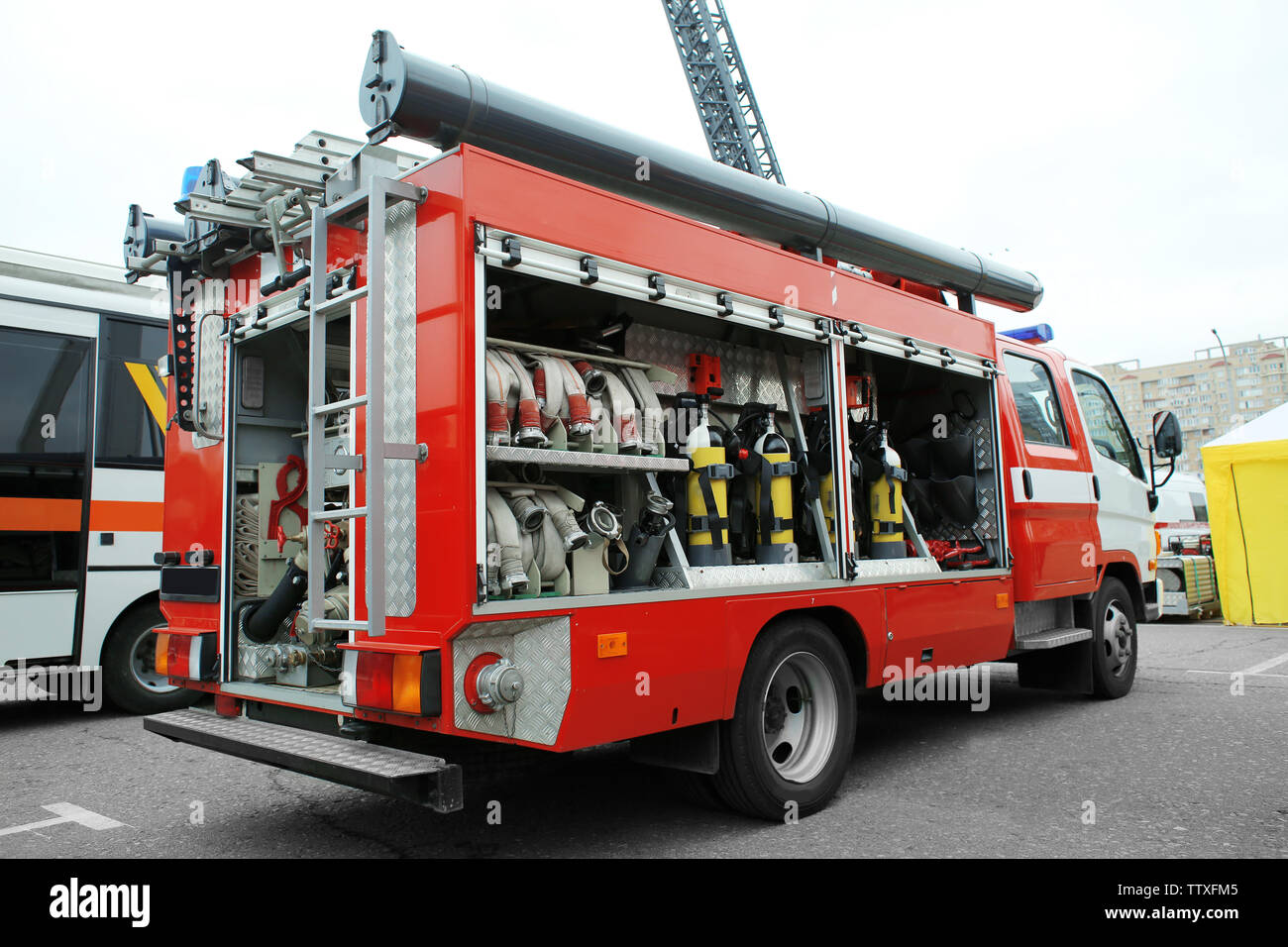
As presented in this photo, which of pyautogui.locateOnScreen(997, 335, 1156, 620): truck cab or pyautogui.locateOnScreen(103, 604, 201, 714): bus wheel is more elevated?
pyautogui.locateOnScreen(997, 335, 1156, 620): truck cab

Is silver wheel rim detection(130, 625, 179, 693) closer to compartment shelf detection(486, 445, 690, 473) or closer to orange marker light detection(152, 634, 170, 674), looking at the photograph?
orange marker light detection(152, 634, 170, 674)

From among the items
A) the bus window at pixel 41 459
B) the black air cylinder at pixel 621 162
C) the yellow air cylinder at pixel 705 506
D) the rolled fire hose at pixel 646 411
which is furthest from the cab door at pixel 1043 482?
the bus window at pixel 41 459

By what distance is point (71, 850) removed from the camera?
4020 mm

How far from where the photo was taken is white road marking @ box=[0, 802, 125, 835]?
4.37 m

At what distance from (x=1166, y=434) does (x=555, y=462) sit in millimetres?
5772

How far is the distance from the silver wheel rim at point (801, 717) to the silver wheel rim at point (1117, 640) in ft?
11.4

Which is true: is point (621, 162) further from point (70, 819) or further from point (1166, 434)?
point (1166, 434)

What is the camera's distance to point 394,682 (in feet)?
10.5

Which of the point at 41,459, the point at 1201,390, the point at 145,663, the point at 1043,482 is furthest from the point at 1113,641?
the point at 1201,390

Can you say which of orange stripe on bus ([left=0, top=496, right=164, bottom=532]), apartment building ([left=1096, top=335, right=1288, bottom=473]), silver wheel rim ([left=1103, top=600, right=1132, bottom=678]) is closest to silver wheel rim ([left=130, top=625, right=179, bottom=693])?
orange stripe on bus ([left=0, top=496, right=164, bottom=532])

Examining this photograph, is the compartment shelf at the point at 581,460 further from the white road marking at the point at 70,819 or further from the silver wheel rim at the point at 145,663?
the silver wheel rim at the point at 145,663

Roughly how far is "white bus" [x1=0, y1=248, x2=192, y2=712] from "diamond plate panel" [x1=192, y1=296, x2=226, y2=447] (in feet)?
10.2
